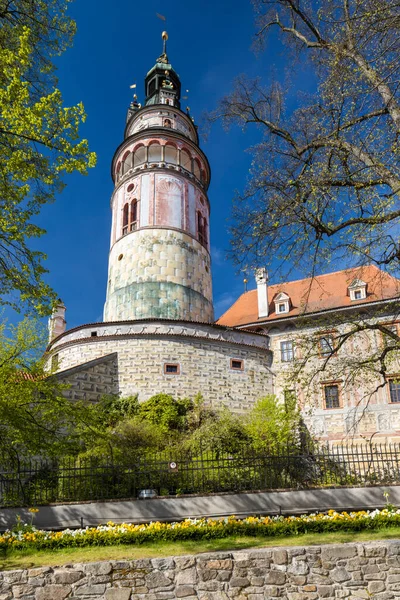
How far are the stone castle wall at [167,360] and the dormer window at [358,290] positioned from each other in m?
6.09

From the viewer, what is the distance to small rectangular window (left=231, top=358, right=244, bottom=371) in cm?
2270

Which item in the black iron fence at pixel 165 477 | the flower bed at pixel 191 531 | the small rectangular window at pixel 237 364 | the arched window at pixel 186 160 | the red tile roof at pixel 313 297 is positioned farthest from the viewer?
the arched window at pixel 186 160

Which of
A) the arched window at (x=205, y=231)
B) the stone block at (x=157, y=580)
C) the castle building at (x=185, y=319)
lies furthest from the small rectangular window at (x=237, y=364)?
the stone block at (x=157, y=580)

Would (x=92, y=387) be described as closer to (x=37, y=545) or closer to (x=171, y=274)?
(x=171, y=274)

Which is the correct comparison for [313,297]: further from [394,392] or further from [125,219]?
[125,219]

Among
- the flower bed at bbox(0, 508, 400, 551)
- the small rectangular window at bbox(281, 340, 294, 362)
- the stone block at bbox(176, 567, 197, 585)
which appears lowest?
the stone block at bbox(176, 567, 197, 585)

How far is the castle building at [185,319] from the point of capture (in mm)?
21016

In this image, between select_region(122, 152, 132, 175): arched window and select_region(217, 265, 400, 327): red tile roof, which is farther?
select_region(122, 152, 132, 175): arched window

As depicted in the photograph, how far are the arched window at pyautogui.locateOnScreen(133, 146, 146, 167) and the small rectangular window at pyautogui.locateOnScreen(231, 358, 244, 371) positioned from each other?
12918 millimetres

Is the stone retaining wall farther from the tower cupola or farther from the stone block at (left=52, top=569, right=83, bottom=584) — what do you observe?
the tower cupola

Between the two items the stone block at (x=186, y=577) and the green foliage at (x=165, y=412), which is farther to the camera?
the green foliage at (x=165, y=412)

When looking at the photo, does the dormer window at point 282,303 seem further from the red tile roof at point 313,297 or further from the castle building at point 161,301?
the castle building at point 161,301

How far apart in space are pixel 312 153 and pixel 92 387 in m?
13.4

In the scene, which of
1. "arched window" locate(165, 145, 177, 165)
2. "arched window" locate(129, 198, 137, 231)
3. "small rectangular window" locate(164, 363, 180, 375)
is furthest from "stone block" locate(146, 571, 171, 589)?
"arched window" locate(165, 145, 177, 165)
